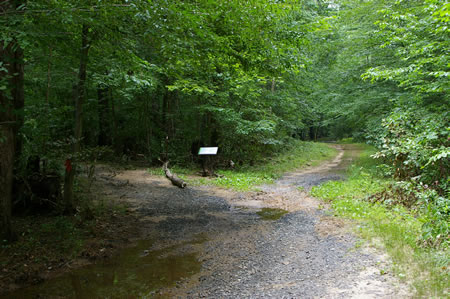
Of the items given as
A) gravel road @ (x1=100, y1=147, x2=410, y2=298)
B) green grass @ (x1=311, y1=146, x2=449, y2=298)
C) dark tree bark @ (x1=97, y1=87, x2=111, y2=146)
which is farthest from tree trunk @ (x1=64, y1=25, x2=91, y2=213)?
dark tree bark @ (x1=97, y1=87, x2=111, y2=146)

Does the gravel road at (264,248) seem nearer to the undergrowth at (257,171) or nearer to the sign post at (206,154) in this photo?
the undergrowth at (257,171)

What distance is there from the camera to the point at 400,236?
5199 millimetres

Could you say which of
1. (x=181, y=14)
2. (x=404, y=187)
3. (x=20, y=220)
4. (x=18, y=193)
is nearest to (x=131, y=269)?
(x=20, y=220)

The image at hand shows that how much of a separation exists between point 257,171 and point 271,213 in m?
7.42

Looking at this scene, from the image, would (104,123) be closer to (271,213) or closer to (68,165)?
(68,165)

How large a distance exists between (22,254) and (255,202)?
651cm

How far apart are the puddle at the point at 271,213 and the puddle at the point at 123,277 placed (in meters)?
3.00

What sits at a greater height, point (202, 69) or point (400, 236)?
point (202, 69)

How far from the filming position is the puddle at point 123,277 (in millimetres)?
4473

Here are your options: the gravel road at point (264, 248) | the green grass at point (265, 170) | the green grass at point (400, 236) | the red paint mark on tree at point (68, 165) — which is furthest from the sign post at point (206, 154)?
the red paint mark on tree at point (68, 165)

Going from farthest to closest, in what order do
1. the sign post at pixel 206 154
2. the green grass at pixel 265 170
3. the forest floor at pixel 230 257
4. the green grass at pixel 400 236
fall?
the sign post at pixel 206 154 → the green grass at pixel 265 170 → the forest floor at pixel 230 257 → the green grass at pixel 400 236

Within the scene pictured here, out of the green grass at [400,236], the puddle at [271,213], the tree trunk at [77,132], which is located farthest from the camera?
the puddle at [271,213]

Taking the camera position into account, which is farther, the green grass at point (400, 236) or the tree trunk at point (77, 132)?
the tree trunk at point (77, 132)

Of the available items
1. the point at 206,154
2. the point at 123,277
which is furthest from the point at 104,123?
the point at 123,277
